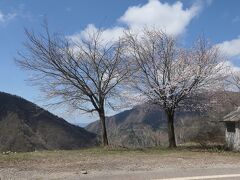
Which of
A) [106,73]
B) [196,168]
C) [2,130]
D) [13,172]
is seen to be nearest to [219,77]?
[106,73]

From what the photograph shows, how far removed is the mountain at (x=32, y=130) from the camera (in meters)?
66.2

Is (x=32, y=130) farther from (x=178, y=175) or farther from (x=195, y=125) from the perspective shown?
(x=178, y=175)

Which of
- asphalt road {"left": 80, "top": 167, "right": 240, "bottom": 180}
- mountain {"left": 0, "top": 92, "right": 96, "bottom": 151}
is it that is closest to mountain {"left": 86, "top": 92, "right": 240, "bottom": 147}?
asphalt road {"left": 80, "top": 167, "right": 240, "bottom": 180}

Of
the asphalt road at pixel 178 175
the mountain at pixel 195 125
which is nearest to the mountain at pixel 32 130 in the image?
the mountain at pixel 195 125

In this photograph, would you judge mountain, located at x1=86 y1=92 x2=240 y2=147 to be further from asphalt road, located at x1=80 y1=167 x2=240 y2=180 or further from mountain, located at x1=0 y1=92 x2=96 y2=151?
mountain, located at x1=0 y1=92 x2=96 y2=151

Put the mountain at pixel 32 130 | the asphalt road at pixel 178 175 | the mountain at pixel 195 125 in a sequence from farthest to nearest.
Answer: the mountain at pixel 32 130, the mountain at pixel 195 125, the asphalt road at pixel 178 175

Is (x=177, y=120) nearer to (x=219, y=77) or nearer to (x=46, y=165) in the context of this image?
(x=219, y=77)

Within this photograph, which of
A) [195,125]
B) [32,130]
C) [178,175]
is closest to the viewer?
[178,175]

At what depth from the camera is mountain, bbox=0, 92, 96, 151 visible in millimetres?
66250

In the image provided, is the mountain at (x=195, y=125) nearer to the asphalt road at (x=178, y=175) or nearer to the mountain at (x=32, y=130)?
the asphalt road at (x=178, y=175)

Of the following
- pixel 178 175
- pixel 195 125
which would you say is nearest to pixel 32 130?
pixel 195 125

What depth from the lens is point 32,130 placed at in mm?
74625

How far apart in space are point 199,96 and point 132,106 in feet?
13.1

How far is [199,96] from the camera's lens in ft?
87.1
